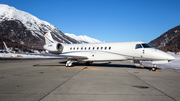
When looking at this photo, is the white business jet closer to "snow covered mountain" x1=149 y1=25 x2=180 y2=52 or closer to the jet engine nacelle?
the jet engine nacelle

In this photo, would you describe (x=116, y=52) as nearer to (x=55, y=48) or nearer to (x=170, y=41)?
(x=55, y=48)

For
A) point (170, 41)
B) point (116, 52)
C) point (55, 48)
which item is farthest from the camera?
point (170, 41)

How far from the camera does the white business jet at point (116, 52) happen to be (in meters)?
12.3

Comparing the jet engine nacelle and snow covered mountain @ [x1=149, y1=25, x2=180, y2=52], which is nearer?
the jet engine nacelle

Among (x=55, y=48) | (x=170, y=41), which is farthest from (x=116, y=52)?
(x=170, y=41)

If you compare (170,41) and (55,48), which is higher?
(170,41)

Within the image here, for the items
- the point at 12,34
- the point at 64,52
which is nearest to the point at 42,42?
the point at 12,34

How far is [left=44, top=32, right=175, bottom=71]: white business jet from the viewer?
40.2 ft

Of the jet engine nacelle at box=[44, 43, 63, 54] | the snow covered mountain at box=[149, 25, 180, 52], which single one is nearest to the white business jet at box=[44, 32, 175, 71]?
the jet engine nacelle at box=[44, 43, 63, 54]

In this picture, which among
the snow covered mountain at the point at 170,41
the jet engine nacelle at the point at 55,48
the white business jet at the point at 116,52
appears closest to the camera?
the white business jet at the point at 116,52

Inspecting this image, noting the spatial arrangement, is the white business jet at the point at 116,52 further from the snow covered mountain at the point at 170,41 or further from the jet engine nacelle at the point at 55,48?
the snow covered mountain at the point at 170,41

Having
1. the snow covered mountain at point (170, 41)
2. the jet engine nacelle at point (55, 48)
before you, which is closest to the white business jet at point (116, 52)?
the jet engine nacelle at point (55, 48)

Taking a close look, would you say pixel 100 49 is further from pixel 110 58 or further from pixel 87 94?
pixel 87 94

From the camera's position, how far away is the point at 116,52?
14.5m
